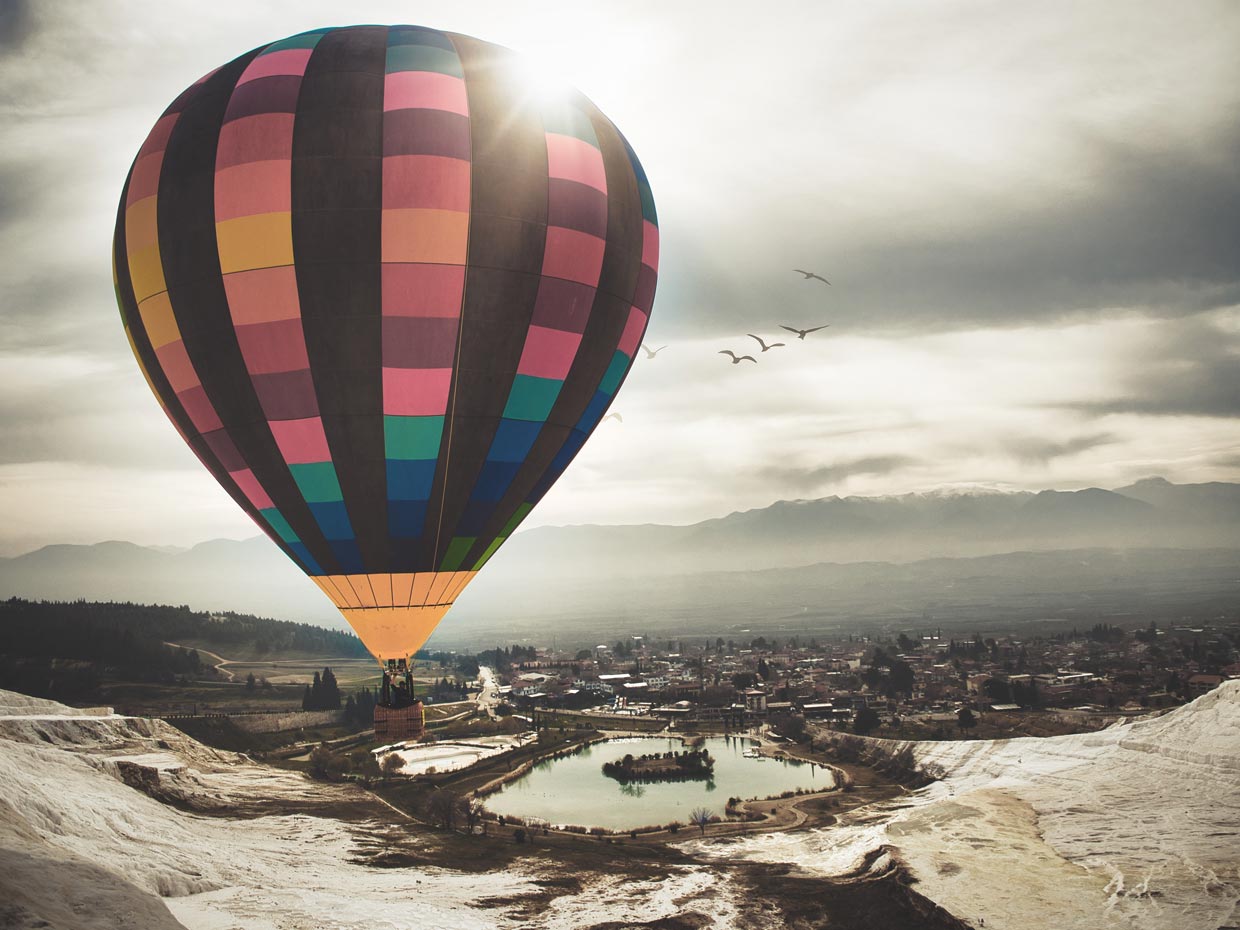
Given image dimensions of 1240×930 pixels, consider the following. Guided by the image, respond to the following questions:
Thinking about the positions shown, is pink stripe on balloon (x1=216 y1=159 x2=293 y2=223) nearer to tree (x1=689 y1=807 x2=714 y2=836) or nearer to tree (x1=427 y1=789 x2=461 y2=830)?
tree (x1=427 y1=789 x2=461 y2=830)

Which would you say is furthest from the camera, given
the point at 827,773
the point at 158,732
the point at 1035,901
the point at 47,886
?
the point at 827,773

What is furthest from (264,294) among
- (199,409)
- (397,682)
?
(397,682)

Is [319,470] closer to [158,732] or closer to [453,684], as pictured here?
[158,732]

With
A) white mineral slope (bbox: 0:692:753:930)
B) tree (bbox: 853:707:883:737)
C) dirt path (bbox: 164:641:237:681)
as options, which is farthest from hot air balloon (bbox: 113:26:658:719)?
dirt path (bbox: 164:641:237:681)

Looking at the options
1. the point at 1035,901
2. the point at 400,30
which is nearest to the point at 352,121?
the point at 400,30

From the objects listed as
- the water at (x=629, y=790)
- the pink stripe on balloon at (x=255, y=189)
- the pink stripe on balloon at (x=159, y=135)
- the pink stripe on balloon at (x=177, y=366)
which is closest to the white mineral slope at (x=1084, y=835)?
the water at (x=629, y=790)

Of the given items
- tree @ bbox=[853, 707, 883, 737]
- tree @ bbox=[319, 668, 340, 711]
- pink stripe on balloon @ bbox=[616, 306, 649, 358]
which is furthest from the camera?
tree @ bbox=[319, 668, 340, 711]

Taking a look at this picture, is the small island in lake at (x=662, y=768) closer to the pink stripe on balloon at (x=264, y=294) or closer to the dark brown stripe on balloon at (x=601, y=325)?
the dark brown stripe on balloon at (x=601, y=325)
